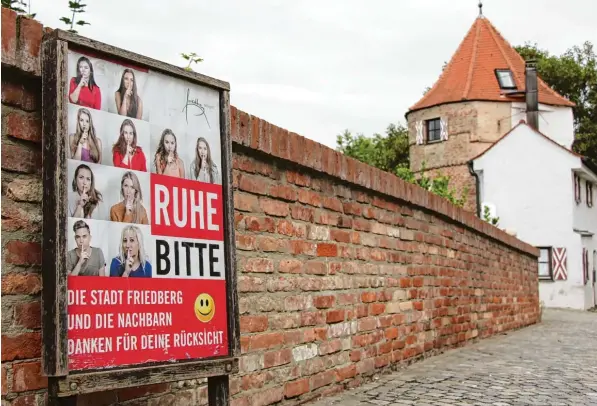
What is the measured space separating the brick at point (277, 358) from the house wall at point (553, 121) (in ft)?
107

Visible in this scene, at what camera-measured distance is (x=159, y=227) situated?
3.36 m

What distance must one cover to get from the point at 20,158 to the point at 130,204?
0.45m

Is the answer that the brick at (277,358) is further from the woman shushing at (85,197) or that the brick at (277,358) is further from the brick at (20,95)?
the brick at (20,95)

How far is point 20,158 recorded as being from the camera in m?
3.06

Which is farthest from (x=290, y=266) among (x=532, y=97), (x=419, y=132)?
(x=419, y=132)

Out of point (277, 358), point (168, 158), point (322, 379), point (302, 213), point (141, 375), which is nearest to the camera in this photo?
point (141, 375)

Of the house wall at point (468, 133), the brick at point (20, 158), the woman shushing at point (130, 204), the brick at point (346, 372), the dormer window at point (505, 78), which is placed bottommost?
the brick at point (346, 372)

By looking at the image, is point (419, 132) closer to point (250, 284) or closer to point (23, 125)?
point (250, 284)

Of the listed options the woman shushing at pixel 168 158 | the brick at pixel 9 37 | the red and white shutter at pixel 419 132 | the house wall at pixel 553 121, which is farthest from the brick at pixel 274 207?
the red and white shutter at pixel 419 132

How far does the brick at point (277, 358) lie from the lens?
4828mm

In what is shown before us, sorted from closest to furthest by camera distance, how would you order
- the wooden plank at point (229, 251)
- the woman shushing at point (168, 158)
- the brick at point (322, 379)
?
the woman shushing at point (168, 158) → the wooden plank at point (229, 251) → the brick at point (322, 379)

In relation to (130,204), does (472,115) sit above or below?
above

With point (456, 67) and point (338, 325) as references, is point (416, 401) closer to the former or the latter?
point (338, 325)

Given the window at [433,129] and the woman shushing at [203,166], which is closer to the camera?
the woman shushing at [203,166]
